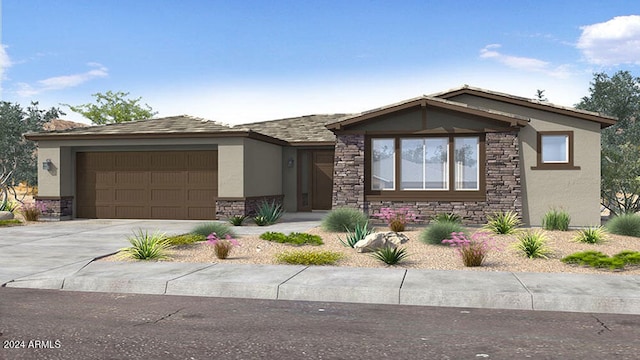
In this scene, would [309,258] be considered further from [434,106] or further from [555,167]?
[555,167]

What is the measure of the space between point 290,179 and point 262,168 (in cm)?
297

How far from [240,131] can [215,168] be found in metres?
2.07

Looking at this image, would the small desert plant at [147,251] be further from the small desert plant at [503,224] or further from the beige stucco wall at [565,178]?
the beige stucco wall at [565,178]

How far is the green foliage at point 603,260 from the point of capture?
1012cm

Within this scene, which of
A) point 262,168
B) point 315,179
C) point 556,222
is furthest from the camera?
point 315,179

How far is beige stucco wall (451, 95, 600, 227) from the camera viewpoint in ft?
58.5

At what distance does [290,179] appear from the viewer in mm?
24234

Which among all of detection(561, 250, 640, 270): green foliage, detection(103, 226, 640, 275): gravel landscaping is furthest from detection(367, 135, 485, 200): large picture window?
detection(561, 250, 640, 270): green foliage

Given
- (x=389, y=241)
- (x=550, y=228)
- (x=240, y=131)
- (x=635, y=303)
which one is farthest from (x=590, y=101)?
(x=635, y=303)

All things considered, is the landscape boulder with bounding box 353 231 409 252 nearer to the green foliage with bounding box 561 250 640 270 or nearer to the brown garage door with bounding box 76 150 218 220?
the green foliage with bounding box 561 250 640 270

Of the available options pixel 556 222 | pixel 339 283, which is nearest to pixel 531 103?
pixel 556 222

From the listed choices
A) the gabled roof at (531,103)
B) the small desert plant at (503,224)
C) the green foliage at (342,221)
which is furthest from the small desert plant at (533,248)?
the gabled roof at (531,103)

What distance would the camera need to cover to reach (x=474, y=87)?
19203mm

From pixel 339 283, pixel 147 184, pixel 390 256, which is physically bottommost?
pixel 339 283
